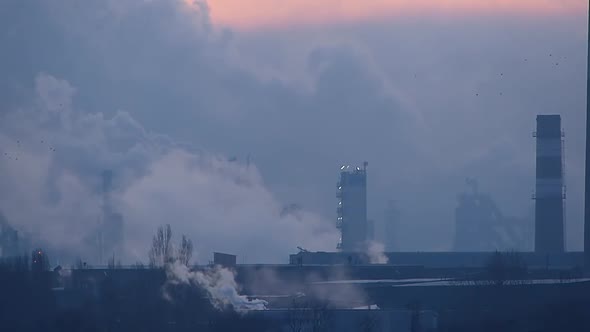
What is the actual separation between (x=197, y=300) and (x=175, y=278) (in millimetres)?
1967

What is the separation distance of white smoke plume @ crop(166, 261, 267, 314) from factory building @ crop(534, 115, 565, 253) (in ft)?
→ 60.2

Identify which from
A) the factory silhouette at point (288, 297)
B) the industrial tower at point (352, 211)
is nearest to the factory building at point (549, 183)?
the factory silhouette at point (288, 297)

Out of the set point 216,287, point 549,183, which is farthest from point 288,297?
point 549,183

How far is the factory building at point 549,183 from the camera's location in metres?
49.9

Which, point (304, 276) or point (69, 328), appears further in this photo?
point (304, 276)

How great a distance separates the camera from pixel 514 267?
40.2 metres

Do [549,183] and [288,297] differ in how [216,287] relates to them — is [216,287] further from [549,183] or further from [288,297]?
[549,183]

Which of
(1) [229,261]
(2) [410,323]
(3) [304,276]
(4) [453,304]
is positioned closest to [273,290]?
(3) [304,276]

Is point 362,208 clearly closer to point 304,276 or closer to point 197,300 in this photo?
point 304,276

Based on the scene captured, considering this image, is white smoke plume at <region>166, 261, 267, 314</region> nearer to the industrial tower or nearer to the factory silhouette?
the factory silhouette

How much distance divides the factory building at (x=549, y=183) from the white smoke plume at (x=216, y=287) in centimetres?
1835

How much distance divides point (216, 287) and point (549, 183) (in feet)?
66.5

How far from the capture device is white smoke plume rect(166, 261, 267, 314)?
31.2m

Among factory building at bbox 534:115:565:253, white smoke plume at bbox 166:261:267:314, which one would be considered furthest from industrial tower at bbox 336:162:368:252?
white smoke plume at bbox 166:261:267:314
